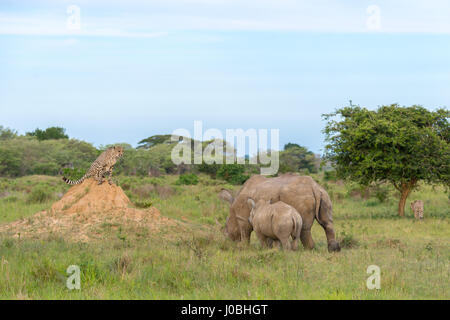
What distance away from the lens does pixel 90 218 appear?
14773mm

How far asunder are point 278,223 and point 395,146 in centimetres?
1133

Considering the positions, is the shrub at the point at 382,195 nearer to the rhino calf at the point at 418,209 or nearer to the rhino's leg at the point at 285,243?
the rhino calf at the point at 418,209

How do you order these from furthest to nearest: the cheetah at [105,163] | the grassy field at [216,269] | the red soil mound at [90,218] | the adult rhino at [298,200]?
1. the cheetah at [105,163]
2. the red soil mound at [90,218]
3. the adult rhino at [298,200]
4. the grassy field at [216,269]

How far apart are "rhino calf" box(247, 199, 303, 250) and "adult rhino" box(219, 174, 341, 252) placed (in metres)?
0.62

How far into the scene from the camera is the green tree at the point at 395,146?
65.3 ft

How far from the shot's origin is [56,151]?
5038cm

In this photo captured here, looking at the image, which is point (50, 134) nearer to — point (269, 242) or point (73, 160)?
point (73, 160)

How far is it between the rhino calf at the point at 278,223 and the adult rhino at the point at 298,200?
623mm

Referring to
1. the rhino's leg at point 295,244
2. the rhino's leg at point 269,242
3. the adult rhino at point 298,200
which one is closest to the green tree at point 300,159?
the adult rhino at point 298,200

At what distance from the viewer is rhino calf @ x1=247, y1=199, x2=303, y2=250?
10508 millimetres

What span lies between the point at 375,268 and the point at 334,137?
44.0 feet

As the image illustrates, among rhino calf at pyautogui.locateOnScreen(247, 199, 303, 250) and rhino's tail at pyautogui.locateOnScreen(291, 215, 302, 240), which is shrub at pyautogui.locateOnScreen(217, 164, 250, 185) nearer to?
rhino calf at pyautogui.locateOnScreen(247, 199, 303, 250)

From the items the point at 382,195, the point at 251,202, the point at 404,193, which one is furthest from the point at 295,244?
the point at 382,195

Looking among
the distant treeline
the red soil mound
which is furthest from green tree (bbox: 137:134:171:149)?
the red soil mound
